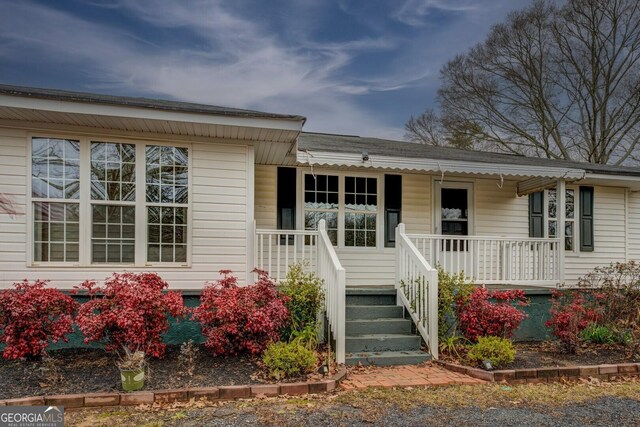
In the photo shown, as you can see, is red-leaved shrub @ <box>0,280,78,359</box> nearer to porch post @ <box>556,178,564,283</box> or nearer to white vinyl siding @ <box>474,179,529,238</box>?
white vinyl siding @ <box>474,179,529,238</box>

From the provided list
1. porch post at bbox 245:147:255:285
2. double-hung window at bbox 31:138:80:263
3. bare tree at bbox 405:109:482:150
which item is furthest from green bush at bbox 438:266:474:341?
bare tree at bbox 405:109:482:150

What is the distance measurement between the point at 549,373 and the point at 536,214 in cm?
518

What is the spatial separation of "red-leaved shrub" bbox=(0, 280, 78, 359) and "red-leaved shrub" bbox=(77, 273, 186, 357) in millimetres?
451

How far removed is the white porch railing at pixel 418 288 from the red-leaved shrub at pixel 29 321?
4.22 m

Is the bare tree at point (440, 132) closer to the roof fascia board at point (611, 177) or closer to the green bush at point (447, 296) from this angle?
the roof fascia board at point (611, 177)

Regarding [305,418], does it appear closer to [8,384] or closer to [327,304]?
[327,304]

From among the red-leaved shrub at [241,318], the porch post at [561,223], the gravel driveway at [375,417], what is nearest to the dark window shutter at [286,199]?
the red-leaved shrub at [241,318]

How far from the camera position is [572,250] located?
32.2 ft

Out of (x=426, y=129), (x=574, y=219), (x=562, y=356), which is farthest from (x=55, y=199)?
(x=426, y=129)

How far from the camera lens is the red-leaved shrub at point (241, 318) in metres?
4.95

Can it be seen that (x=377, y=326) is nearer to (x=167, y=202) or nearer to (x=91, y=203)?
(x=167, y=202)

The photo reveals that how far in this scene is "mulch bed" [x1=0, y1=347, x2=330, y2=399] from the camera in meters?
4.16

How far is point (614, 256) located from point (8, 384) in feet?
37.6

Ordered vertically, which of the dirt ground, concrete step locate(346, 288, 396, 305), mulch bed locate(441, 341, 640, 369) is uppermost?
concrete step locate(346, 288, 396, 305)
